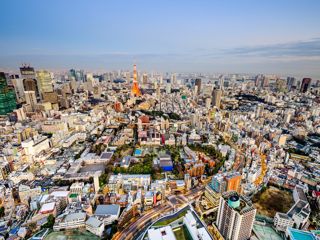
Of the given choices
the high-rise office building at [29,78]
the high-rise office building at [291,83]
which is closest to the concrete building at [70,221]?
the high-rise office building at [29,78]

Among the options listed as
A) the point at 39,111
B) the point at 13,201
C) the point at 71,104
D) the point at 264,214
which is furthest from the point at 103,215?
the point at 71,104

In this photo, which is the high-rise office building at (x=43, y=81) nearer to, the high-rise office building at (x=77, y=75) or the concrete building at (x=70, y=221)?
the high-rise office building at (x=77, y=75)

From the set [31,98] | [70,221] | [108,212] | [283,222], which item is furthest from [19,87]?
[283,222]

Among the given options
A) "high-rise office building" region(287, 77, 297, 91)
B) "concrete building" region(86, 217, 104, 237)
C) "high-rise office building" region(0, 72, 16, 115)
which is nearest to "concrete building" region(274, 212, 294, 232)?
"concrete building" region(86, 217, 104, 237)

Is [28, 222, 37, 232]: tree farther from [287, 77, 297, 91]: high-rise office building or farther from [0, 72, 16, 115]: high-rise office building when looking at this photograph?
[287, 77, 297, 91]: high-rise office building

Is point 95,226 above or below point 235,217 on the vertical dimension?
below

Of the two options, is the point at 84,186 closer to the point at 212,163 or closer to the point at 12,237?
the point at 12,237

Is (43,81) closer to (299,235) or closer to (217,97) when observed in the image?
(217,97)
